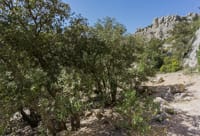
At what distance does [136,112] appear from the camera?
6746 millimetres

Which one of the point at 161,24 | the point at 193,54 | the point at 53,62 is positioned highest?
the point at 161,24

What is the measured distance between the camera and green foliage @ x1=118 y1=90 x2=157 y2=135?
635 centimetres

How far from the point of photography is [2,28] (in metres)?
6.91

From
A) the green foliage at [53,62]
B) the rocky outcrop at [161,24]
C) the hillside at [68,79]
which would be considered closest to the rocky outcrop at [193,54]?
the hillside at [68,79]

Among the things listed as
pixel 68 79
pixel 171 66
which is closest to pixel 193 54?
pixel 171 66

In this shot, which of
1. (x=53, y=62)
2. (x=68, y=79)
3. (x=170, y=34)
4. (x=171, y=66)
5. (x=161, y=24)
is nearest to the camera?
(x=68, y=79)


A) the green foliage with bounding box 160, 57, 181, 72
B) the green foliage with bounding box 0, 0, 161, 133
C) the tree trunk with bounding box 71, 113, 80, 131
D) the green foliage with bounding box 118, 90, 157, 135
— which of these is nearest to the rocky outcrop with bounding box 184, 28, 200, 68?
the green foliage with bounding box 160, 57, 181, 72

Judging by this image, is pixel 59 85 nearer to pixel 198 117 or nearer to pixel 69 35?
pixel 69 35

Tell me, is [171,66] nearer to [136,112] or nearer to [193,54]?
[193,54]

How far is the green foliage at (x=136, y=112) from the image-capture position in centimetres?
635

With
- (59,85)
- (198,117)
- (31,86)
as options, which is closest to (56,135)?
(59,85)

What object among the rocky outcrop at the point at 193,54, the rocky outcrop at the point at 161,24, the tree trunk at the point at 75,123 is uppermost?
the rocky outcrop at the point at 161,24

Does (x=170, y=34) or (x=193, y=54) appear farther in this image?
(x=170, y=34)

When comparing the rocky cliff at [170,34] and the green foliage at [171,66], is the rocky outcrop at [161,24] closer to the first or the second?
the rocky cliff at [170,34]
